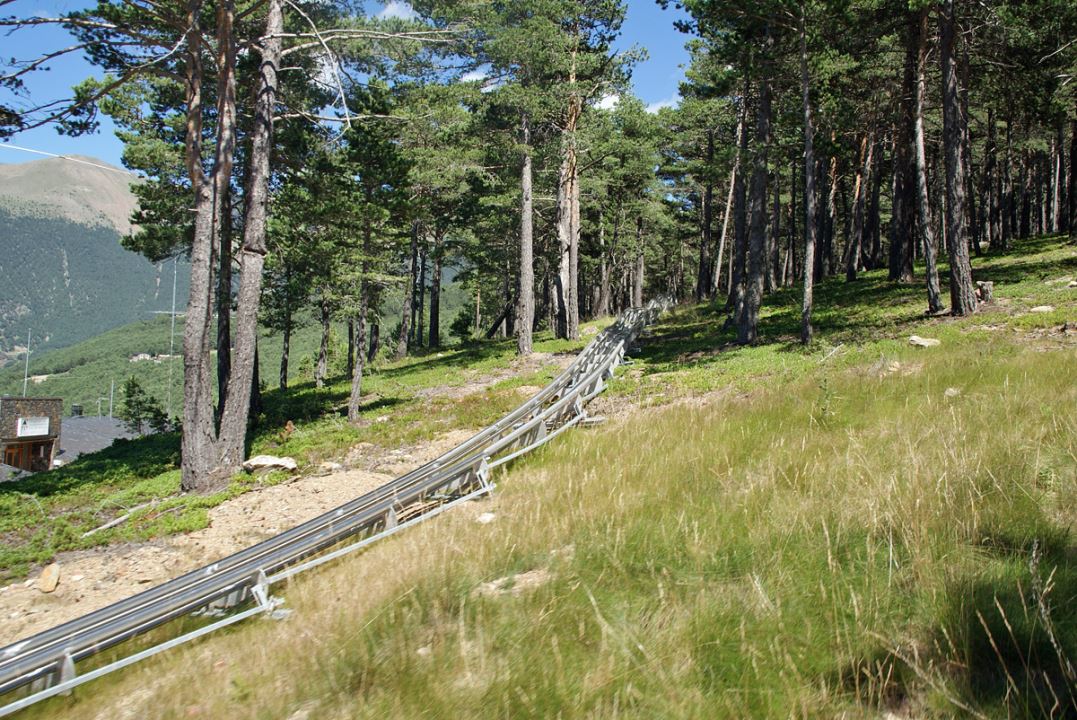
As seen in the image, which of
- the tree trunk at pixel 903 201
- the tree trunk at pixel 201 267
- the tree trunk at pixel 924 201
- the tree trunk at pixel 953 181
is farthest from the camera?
the tree trunk at pixel 903 201

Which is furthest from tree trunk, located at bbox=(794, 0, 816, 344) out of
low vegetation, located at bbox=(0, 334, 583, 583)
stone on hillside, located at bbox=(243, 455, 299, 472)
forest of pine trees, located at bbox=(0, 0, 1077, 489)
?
stone on hillside, located at bbox=(243, 455, 299, 472)

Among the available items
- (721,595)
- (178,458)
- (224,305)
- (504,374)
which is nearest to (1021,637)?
(721,595)

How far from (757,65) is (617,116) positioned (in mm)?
8719

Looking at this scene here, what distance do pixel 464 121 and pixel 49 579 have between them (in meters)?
14.7

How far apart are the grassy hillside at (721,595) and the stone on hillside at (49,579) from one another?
4.84 meters

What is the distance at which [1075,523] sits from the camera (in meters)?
3.35

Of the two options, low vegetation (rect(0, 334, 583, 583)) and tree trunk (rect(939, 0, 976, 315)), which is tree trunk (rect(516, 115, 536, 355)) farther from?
tree trunk (rect(939, 0, 976, 315))

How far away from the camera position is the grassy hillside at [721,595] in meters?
2.48

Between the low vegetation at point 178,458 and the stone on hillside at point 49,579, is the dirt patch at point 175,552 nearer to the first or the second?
the stone on hillside at point 49,579

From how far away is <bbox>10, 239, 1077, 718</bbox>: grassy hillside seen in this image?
2.48 meters

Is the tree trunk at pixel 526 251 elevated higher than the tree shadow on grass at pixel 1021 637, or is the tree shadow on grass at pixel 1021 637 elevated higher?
the tree trunk at pixel 526 251

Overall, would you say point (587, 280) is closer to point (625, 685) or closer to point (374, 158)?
point (374, 158)

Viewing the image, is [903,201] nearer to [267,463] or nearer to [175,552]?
[267,463]

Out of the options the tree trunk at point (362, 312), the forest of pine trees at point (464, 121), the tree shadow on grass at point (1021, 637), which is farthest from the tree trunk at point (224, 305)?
the tree shadow on grass at point (1021, 637)
